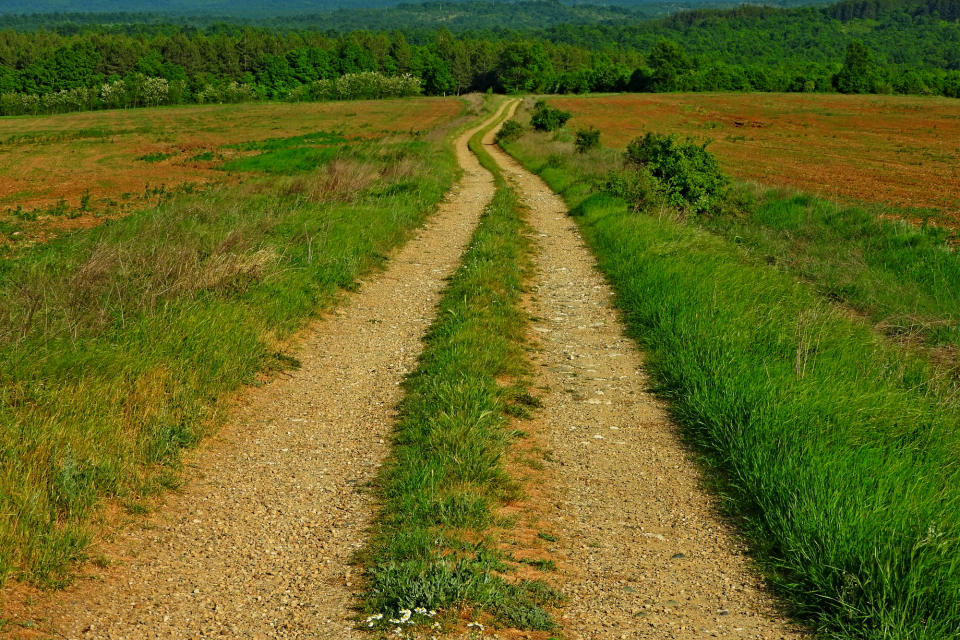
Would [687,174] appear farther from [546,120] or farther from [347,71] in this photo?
[347,71]

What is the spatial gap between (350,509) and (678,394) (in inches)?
141

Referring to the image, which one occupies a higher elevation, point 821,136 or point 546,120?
point 546,120

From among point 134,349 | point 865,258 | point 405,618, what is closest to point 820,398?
point 405,618

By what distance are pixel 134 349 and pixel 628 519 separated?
485 cm

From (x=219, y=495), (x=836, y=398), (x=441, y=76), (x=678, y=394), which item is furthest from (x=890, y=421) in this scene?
(x=441, y=76)

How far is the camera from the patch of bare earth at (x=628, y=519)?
170 inches

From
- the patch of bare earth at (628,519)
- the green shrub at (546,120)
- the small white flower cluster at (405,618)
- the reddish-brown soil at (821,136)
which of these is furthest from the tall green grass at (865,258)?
the green shrub at (546,120)

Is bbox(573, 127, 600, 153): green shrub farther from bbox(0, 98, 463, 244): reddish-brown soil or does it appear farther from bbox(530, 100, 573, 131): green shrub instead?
bbox(0, 98, 463, 244): reddish-brown soil

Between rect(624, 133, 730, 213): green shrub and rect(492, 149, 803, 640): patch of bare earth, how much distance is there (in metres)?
10.9

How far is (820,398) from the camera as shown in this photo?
6711mm

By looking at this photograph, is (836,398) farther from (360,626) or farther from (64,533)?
(64,533)

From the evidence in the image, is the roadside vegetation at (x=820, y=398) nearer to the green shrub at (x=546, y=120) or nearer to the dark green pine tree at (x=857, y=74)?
the green shrub at (x=546, y=120)

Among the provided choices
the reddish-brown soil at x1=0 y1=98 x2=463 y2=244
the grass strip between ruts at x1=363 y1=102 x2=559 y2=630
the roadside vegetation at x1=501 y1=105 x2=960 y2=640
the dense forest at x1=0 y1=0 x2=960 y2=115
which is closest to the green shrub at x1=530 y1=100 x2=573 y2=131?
the reddish-brown soil at x1=0 y1=98 x2=463 y2=244

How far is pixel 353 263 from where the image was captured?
40.8 feet
